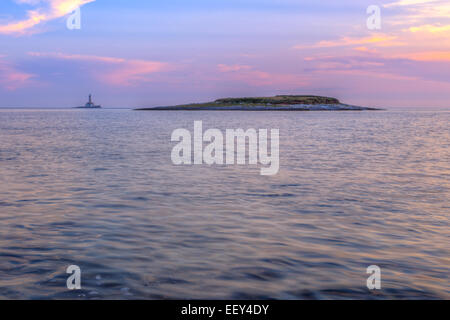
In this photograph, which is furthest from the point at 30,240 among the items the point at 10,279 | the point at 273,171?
the point at 273,171

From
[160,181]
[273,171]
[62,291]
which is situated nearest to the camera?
[62,291]

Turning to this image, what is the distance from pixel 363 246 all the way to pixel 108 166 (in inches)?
646

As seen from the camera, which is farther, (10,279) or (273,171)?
(273,171)

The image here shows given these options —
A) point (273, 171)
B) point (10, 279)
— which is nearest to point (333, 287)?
point (10, 279)

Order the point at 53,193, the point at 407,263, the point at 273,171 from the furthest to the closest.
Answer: the point at 273,171, the point at 53,193, the point at 407,263

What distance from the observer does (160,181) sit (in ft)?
57.3

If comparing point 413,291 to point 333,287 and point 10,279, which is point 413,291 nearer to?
point 333,287

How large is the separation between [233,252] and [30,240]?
4.47 metres

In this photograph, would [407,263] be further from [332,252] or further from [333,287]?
[333,287]

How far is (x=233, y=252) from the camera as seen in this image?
8.52 metres
